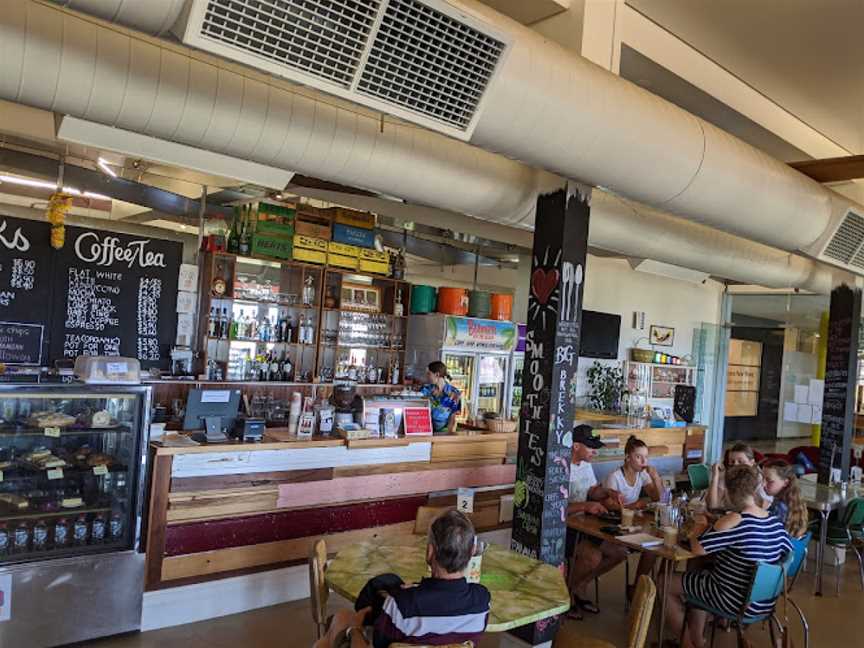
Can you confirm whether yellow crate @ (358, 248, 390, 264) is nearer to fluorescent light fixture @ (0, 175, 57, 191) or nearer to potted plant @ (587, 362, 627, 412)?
fluorescent light fixture @ (0, 175, 57, 191)

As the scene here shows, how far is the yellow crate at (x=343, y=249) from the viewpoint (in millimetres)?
8062

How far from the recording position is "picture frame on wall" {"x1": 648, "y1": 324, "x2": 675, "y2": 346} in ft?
37.0

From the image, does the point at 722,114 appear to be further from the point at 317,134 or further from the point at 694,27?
the point at 317,134

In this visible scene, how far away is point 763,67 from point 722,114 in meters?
0.69

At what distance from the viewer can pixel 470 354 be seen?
9.10 m

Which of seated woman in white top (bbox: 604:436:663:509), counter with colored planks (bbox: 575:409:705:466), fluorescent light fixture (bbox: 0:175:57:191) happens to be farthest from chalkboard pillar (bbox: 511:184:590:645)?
fluorescent light fixture (bbox: 0:175:57:191)

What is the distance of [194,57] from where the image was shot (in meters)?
3.31

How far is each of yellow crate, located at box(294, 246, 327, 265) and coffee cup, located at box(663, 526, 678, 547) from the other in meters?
4.99

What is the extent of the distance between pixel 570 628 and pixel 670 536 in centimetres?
105

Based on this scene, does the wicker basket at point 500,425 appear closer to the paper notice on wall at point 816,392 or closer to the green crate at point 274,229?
the green crate at point 274,229

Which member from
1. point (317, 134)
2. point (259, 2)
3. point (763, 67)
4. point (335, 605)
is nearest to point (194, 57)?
point (317, 134)

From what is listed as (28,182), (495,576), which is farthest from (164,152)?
(28,182)

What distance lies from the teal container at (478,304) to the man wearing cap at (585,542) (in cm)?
413

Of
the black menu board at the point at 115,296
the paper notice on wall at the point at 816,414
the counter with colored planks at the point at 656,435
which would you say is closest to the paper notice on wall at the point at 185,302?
the black menu board at the point at 115,296
